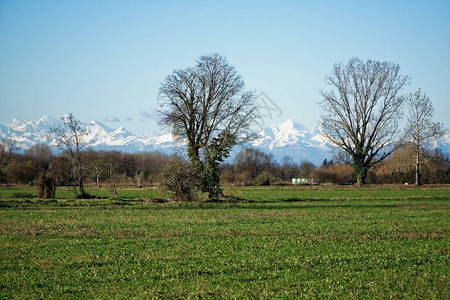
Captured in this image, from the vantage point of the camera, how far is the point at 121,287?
31.6ft

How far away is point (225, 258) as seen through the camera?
40.7 feet

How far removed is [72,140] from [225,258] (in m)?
32.2

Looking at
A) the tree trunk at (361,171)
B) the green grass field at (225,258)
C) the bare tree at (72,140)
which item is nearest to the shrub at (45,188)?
the bare tree at (72,140)

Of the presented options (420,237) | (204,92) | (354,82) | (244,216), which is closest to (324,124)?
(354,82)

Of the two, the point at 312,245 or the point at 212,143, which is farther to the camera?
the point at 212,143

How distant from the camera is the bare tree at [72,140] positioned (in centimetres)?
3950

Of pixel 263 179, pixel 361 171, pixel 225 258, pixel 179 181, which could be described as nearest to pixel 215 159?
pixel 179 181

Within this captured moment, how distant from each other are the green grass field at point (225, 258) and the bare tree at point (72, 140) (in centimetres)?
1823

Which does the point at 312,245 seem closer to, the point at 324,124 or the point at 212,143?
the point at 212,143

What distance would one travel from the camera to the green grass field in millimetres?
9422

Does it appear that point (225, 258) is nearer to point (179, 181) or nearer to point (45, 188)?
point (179, 181)

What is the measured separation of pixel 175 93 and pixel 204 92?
3.29 meters

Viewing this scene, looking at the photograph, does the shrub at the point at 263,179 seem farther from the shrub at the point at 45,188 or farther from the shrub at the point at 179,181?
the shrub at the point at 45,188

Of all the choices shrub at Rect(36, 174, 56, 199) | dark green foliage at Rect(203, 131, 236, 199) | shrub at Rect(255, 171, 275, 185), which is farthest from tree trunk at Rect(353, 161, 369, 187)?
shrub at Rect(36, 174, 56, 199)
